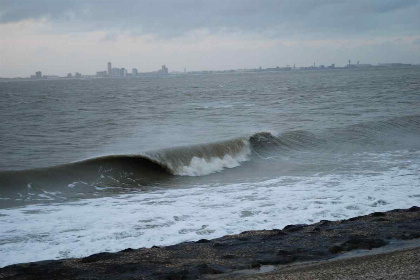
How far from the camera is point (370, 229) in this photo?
689 centimetres

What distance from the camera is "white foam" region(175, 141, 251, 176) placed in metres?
15.0

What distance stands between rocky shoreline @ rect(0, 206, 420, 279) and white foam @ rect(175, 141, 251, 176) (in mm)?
7867

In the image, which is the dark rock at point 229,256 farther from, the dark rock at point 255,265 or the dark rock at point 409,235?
the dark rock at point 409,235

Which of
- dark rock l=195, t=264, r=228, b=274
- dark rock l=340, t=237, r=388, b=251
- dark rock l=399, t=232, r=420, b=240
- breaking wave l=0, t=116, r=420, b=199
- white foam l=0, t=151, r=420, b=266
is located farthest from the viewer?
breaking wave l=0, t=116, r=420, b=199

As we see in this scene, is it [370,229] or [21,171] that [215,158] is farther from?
[370,229]

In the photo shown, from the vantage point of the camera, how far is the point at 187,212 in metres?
9.22

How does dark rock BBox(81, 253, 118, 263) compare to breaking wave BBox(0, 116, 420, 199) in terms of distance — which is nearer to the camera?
dark rock BBox(81, 253, 118, 263)

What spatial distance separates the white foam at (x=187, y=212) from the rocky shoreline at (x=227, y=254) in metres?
0.88

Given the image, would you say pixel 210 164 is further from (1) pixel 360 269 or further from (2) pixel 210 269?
(1) pixel 360 269

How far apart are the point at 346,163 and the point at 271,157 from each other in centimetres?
320

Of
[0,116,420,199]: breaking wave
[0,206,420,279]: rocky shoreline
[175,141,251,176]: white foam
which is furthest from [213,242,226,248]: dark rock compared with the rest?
[175,141,251,176]: white foam

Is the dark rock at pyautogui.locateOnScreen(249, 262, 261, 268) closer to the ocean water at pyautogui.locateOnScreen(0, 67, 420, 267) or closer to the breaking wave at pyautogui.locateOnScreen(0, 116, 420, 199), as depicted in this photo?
the ocean water at pyautogui.locateOnScreen(0, 67, 420, 267)

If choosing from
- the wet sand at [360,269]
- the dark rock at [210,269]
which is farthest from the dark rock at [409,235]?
the dark rock at [210,269]

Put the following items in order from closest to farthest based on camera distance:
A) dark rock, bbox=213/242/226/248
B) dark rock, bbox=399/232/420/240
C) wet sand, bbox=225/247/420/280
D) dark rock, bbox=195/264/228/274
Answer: wet sand, bbox=225/247/420/280 → dark rock, bbox=195/264/228/274 → dark rock, bbox=399/232/420/240 → dark rock, bbox=213/242/226/248
